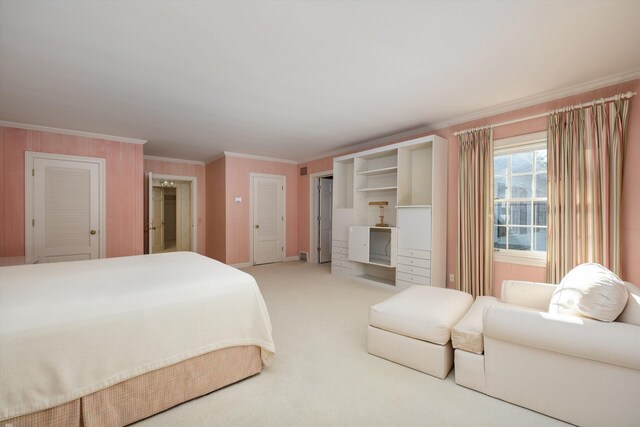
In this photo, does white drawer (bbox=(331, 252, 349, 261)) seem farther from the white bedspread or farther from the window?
the white bedspread

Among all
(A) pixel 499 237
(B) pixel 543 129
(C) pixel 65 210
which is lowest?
(A) pixel 499 237

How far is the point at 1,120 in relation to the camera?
12.6 feet

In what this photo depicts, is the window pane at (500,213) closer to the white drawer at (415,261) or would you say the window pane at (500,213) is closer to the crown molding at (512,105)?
the white drawer at (415,261)

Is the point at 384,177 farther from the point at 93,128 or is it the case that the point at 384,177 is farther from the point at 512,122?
the point at 93,128

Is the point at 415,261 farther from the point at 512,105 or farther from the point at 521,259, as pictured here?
the point at 512,105

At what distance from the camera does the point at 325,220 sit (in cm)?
675

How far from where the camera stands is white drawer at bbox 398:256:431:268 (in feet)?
12.7

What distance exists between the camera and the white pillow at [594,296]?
155 cm

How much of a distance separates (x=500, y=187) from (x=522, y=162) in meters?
0.38

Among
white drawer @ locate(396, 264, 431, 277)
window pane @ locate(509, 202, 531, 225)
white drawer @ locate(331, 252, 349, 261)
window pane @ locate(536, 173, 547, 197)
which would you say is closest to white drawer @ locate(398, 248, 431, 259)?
white drawer @ locate(396, 264, 431, 277)

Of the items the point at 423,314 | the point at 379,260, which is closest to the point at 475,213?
the point at 379,260

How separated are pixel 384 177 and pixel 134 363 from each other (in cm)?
434

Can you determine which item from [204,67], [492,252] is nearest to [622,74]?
[492,252]

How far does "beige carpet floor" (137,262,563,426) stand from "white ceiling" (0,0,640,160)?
99.1 inches
